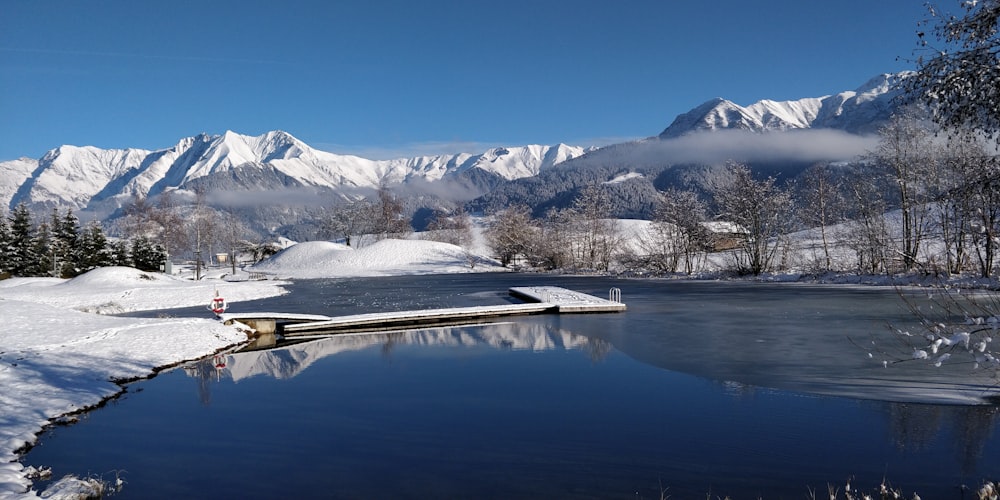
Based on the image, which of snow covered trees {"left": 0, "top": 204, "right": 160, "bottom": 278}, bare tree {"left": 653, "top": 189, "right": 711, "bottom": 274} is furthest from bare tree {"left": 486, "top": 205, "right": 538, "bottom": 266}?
snow covered trees {"left": 0, "top": 204, "right": 160, "bottom": 278}

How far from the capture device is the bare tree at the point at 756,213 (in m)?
46.0

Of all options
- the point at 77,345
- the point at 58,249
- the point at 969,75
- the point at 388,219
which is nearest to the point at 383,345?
the point at 77,345

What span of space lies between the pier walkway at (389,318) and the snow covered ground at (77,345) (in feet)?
5.45

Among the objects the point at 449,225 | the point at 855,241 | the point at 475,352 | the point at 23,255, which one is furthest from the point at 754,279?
the point at 449,225

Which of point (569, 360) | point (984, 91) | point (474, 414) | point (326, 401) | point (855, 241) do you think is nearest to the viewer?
point (984, 91)

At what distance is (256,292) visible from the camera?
41812mm

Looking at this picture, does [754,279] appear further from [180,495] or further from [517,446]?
[180,495]

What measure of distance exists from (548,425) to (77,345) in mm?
13550

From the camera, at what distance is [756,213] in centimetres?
4544

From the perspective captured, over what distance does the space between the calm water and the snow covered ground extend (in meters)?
0.66

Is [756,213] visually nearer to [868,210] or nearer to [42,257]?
[868,210]

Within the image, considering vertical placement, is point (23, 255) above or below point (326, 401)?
above

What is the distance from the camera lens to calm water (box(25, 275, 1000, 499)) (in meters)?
7.73

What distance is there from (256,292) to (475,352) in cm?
2906
